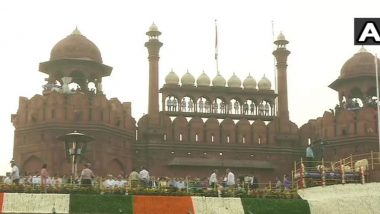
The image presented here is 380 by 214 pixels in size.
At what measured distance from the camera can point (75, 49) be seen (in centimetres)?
3478

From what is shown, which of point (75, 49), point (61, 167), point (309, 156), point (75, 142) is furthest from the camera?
point (75, 49)

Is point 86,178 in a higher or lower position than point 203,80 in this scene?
lower

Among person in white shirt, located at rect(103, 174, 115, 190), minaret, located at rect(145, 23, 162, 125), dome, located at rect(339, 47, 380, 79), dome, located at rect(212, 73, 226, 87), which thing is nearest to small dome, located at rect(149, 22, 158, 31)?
minaret, located at rect(145, 23, 162, 125)

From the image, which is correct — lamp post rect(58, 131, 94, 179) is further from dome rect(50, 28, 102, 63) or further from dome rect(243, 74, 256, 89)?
dome rect(243, 74, 256, 89)

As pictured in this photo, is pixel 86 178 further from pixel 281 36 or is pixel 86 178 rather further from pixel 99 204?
pixel 281 36

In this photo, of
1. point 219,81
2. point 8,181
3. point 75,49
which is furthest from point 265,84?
point 8,181

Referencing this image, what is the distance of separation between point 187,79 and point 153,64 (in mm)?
1990

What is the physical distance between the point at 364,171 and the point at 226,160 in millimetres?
11272

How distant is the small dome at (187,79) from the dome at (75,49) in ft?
15.1

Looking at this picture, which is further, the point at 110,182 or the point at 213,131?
the point at 213,131

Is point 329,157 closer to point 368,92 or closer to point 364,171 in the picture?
point 368,92

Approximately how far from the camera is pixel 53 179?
79.8 ft

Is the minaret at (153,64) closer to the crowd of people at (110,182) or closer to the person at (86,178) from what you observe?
the crowd of people at (110,182)

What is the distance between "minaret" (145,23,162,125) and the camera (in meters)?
36.2
